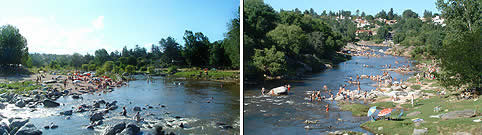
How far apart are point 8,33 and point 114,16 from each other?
→ 224 cm

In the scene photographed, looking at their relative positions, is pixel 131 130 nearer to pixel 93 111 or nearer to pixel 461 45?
pixel 93 111

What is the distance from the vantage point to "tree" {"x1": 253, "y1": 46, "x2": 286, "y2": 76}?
8578 millimetres

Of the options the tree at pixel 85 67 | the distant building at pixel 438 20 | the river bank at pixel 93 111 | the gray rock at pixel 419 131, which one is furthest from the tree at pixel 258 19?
the gray rock at pixel 419 131

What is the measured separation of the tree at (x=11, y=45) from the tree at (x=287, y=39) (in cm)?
733

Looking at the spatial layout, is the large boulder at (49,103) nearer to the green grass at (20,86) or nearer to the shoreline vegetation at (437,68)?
the green grass at (20,86)

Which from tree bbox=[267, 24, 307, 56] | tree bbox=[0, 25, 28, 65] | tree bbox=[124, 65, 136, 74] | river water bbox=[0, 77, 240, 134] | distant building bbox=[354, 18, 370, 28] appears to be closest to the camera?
river water bbox=[0, 77, 240, 134]

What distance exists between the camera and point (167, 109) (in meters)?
7.52

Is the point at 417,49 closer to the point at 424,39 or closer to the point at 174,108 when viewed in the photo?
the point at 424,39

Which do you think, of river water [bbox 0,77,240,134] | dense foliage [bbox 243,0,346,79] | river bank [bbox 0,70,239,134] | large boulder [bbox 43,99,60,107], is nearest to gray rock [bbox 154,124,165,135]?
river bank [bbox 0,70,239,134]

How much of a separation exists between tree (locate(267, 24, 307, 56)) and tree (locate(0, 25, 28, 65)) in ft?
24.1

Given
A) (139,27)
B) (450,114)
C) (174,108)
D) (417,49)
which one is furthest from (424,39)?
(139,27)

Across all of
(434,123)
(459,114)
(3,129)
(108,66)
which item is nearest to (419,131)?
(434,123)

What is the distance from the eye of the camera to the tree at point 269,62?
858cm

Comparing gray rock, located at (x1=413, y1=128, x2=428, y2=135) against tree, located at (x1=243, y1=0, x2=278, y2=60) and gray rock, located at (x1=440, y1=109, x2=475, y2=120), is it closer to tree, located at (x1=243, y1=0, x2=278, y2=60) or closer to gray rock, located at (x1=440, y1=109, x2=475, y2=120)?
gray rock, located at (x1=440, y1=109, x2=475, y2=120)
